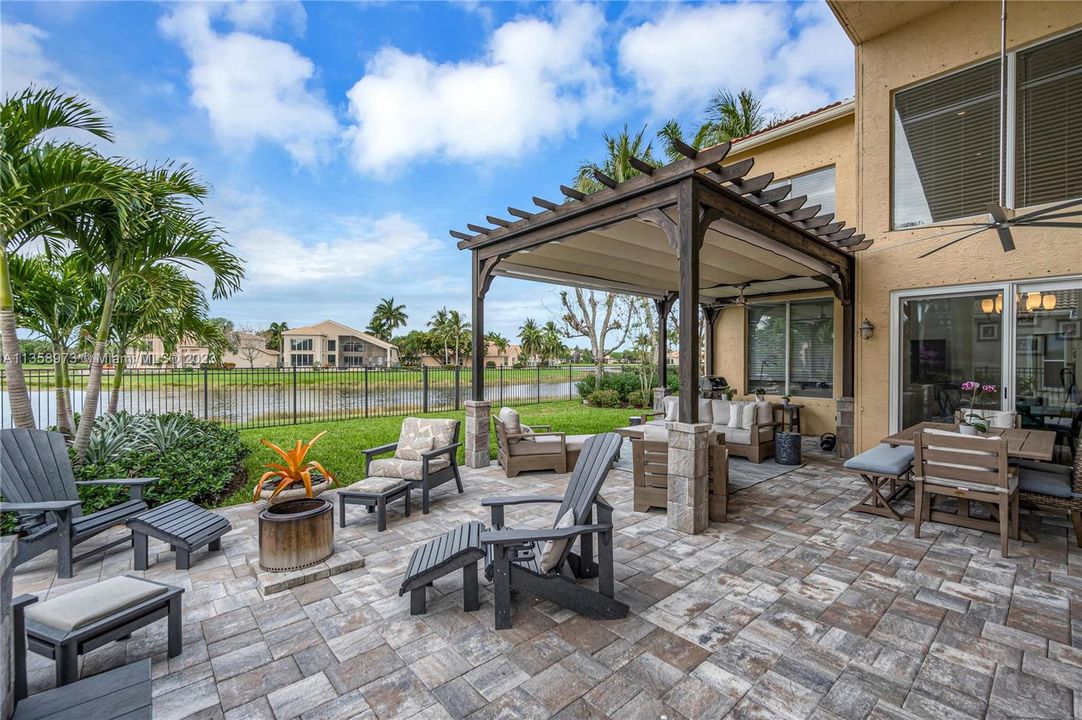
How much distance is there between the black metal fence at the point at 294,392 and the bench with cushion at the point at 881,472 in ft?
24.1

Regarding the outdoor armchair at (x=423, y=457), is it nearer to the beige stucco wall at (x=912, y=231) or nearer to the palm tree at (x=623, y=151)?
the beige stucco wall at (x=912, y=231)

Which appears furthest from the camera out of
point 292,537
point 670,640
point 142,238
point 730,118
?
point 730,118

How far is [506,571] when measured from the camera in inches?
106

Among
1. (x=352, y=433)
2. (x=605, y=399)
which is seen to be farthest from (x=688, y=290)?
(x=605, y=399)

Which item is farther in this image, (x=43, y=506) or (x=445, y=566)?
(x=43, y=506)

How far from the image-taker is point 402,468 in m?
4.84

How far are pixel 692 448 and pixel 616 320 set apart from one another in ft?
44.0

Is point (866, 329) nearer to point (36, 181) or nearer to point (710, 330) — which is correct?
point (710, 330)

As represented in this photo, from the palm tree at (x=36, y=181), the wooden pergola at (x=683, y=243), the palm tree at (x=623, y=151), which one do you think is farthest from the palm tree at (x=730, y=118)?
the palm tree at (x=36, y=181)

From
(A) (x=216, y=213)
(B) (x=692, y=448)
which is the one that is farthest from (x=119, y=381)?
(B) (x=692, y=448)

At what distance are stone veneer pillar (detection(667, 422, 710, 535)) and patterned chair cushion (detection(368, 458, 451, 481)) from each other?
2510mm

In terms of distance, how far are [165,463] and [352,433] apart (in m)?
4.10

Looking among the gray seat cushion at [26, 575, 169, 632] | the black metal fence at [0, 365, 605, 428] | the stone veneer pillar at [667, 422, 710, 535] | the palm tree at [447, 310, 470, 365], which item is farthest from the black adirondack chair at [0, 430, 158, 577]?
the palm tree at [447, 310, 470, 365]

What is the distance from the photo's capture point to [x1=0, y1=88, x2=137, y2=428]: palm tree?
401cm
